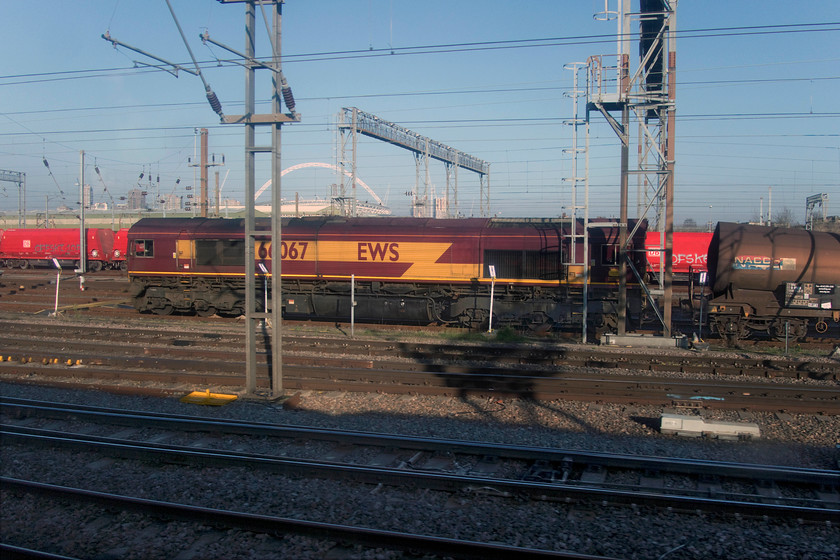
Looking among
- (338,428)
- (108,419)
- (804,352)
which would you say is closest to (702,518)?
(338,428)

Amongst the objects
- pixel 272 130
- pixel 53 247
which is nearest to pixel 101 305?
pixel 272 130

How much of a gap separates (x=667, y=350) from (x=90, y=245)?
36.1 m

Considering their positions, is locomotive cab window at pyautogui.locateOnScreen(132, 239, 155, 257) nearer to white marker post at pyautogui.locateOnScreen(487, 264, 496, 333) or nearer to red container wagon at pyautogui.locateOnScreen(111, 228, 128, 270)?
white marker post at pyautogui.locateOnScreen(487, 264, 496, 333)

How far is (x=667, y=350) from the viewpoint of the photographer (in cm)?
1391

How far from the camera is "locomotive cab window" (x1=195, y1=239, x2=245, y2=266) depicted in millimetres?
19250

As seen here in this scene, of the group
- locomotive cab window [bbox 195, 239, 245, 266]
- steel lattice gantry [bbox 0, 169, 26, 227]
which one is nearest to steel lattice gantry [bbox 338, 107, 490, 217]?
locomotive cab window [bbox 195, 239, 245, 266]

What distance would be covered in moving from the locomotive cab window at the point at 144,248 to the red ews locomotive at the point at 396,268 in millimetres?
35

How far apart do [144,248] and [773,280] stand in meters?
19.3

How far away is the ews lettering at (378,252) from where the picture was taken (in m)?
18.1

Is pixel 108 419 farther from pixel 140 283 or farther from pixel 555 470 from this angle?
pixel 140 283

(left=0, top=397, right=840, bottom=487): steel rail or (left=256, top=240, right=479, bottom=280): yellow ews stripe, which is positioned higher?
(left=256, top=240, right=479, bottom=280): yellow ews stripe

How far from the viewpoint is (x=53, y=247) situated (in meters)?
38.2

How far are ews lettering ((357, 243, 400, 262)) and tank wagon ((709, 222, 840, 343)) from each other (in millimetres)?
9039

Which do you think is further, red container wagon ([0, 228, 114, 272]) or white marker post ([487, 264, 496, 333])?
red container wagon ([0, 228, 114, 272])
